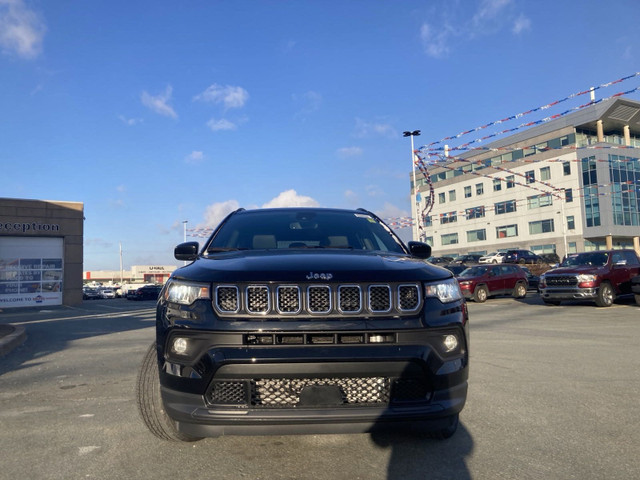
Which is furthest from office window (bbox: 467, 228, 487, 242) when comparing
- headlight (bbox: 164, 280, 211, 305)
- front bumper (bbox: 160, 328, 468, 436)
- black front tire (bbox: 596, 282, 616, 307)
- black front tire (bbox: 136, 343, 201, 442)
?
headlight (bbox: 164, 280, 211, 305)

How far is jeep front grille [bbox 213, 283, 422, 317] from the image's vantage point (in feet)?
9.19

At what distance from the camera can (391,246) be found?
4336 mm

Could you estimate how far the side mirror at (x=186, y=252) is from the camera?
157 inches

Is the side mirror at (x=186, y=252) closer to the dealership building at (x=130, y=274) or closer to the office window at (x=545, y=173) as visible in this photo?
the office window at (x=545, y=173)

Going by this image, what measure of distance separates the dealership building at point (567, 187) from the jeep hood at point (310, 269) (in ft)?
153

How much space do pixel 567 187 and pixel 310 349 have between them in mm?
59213

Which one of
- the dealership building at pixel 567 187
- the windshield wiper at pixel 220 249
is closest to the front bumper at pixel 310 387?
the windshield wiper at pixel 220 249

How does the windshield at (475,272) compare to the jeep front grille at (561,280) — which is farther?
the windshield at (475,272)

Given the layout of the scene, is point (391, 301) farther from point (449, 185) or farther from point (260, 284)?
point (449, 185)

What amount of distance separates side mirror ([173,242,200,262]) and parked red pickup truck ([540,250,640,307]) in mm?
13991

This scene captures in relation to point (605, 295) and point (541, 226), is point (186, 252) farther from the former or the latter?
point (541, 226)

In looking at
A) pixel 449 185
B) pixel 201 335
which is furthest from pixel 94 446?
pixel 449 185

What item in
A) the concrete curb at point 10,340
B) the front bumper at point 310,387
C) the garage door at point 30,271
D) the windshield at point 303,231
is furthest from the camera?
the garage door at point 30,271

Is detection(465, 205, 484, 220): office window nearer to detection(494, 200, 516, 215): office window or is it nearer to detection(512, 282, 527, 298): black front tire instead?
detection(494, 200, 516, 215): office window
